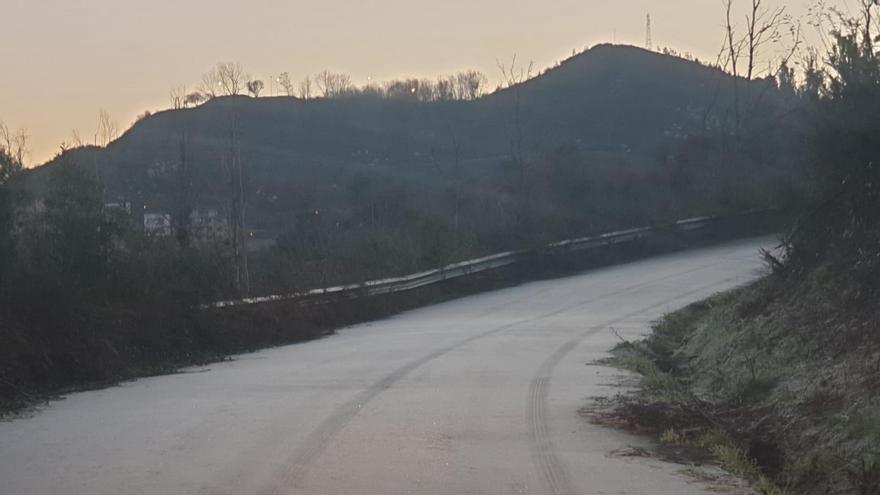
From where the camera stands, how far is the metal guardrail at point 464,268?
26.3m

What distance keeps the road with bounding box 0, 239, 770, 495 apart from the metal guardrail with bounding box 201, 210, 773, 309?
11.8 ft

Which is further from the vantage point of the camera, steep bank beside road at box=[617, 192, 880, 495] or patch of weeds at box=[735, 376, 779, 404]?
patch of weeds at box=[735, 376, 779, 404]

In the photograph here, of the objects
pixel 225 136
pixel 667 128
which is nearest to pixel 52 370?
pixel 225 136

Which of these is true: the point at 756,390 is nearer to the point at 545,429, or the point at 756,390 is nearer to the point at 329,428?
the point at 545,429

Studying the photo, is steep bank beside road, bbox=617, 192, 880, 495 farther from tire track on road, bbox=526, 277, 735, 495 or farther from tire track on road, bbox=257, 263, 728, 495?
tire track on road, bbox=257, 263, 728, 495

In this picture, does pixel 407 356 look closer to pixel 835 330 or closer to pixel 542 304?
pixel 835 330

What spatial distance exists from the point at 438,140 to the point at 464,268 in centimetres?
7719

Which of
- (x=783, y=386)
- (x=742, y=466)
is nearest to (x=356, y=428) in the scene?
(x=742, y=466)

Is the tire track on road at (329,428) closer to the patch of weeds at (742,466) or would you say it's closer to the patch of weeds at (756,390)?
the patch of weeds at (756,390)

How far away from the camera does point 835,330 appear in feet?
47.2

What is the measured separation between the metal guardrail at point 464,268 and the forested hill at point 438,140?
317cm

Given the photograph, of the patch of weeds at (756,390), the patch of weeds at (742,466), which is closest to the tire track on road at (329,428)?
the patch of weeds at (756,390)

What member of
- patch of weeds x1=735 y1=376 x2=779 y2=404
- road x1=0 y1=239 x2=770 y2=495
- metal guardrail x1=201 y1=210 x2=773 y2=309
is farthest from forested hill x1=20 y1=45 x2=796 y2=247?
patch of weeds x1=735 y1=376 x2=779 y2=404

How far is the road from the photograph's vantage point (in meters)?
9.79
